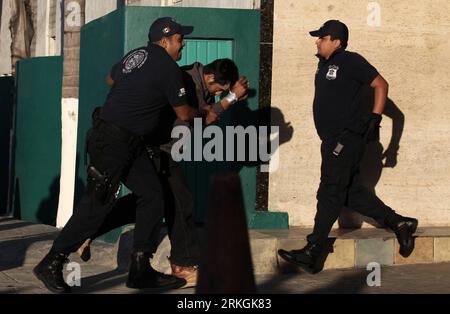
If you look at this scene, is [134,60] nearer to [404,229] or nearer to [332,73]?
[332,73]

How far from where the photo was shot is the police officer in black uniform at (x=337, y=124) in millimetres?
8070

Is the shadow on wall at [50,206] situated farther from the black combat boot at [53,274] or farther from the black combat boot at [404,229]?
the black combat boot at [53,274]

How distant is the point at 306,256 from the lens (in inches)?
318

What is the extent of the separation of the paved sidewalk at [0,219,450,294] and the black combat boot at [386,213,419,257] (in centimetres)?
18

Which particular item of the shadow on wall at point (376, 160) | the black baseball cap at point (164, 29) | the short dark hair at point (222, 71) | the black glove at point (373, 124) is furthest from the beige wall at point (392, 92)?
the black baseball cap at point (164, 29)

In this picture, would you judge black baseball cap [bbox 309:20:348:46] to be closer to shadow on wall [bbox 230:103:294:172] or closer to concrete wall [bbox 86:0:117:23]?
shadow on wall [bbox 230:103:294:172]

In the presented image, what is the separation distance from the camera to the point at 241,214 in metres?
4.80

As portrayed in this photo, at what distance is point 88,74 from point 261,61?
1.94 m

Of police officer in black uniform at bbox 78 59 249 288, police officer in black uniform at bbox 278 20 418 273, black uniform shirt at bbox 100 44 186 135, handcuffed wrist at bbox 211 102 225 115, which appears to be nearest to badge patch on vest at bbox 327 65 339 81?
police officer in black uniform at bbox 278 20 418 273

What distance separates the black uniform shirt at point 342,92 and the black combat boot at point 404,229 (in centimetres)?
85

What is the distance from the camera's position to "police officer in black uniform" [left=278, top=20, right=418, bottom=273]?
8070 mm

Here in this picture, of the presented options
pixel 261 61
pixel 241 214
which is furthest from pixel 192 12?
pixel 241 214

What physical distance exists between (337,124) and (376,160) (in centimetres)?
162

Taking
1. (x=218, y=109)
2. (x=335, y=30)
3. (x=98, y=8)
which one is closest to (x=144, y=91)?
(x=218, y=109)
